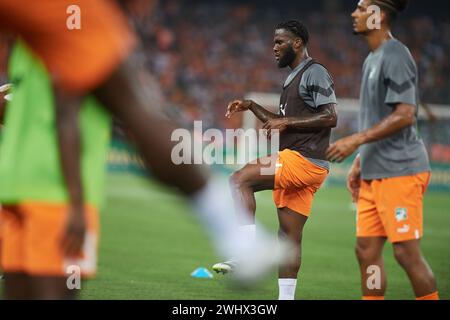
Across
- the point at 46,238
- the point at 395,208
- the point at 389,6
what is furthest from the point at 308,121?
the point at 46,238

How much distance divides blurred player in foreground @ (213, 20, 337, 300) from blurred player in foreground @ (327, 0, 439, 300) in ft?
3.67

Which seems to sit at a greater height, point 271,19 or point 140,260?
point 271,19

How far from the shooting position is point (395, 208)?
6.09 m

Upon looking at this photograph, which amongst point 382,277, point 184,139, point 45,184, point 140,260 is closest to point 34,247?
point 45,184

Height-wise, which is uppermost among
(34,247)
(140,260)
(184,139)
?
Result: (140,260)

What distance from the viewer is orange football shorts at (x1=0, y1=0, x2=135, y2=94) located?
11.4 feet

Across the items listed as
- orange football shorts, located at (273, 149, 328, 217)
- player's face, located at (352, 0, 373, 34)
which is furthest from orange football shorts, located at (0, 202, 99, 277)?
orange football shorts, located at (273, 149, 328, 217)

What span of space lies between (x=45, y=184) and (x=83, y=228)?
35 centimetres

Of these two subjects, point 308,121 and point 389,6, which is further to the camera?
point 308,121

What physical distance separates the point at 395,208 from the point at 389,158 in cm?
38

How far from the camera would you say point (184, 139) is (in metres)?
4.21

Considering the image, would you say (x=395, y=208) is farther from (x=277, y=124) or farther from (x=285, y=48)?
(x=285, y=48)

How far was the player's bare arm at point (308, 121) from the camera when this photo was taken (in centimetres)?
743
